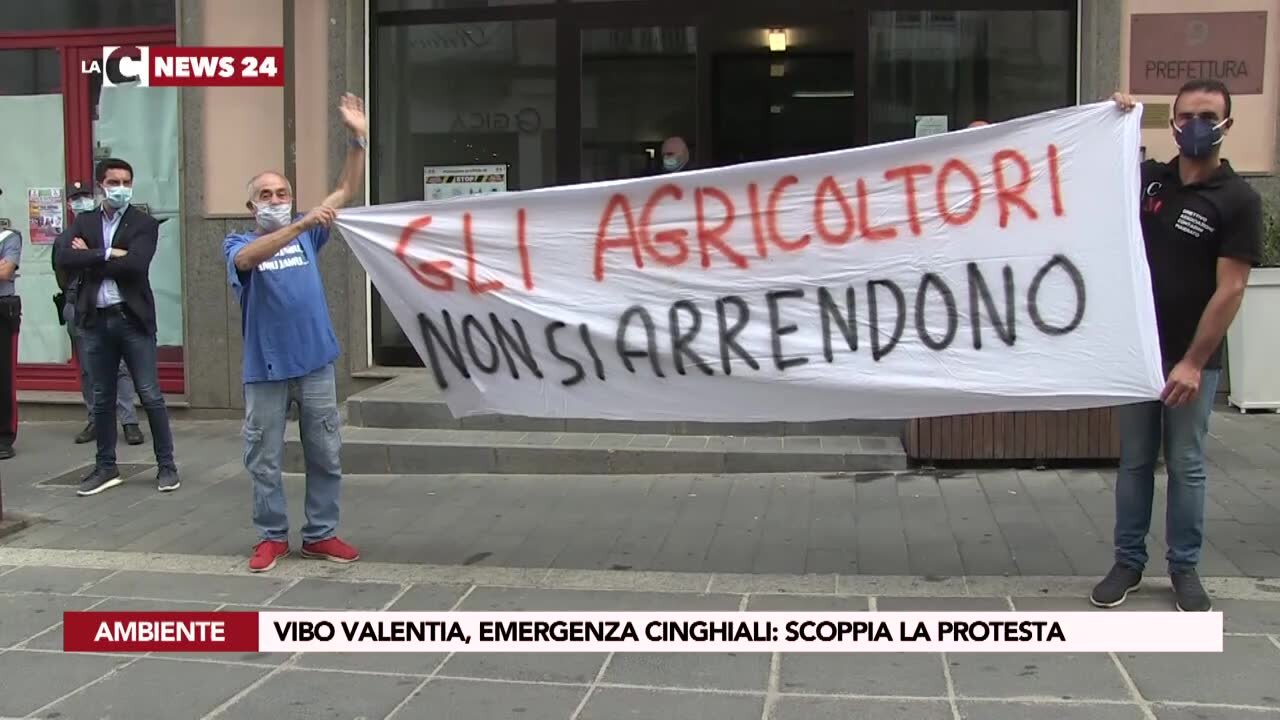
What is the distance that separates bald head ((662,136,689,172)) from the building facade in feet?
0.44

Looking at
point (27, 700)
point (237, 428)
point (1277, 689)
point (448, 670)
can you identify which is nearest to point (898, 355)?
point (1277, 689)

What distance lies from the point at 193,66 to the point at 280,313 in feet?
17.1

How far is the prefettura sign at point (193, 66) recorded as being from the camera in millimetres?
9414

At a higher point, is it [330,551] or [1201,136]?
[1201,136]

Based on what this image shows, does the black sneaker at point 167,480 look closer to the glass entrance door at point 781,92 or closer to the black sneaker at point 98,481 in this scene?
the black sneaker at point 98,481

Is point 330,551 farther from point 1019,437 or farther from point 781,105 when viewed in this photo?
point 781,105

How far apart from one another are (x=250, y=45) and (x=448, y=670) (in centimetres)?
689

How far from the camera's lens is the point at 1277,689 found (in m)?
3.83

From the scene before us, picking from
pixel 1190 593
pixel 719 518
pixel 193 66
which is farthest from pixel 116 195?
pixel 1190 593

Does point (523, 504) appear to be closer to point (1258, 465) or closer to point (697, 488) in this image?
point (697, 488)

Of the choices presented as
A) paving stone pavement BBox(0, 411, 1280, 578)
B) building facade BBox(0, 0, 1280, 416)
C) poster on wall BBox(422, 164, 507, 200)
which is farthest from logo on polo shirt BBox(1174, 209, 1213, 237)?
poster on wall BBox(422, 164, 507, 200)

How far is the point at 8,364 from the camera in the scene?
8.29 m

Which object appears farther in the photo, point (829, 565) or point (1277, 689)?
point (829, 565)

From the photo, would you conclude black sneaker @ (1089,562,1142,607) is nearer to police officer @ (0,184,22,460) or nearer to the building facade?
the building facade
